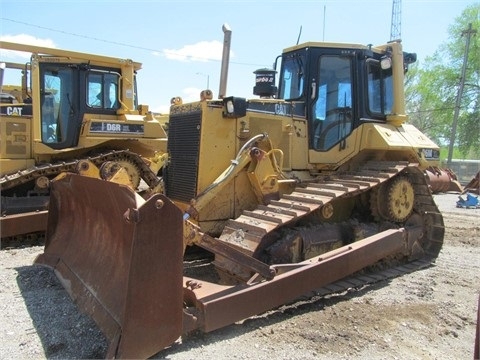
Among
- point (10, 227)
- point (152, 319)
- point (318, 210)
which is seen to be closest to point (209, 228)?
point (318, 210)

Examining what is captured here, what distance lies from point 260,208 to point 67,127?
18.5 ft

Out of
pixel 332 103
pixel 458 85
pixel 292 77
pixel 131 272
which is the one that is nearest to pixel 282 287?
pixel 131 272

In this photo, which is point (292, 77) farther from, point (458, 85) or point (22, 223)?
point (458, 85)

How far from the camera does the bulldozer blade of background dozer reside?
3148 mm

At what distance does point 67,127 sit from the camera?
9055mm

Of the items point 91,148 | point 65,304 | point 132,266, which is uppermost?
point 91,148

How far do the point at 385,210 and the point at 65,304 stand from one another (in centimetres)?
406

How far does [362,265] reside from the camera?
499 cm

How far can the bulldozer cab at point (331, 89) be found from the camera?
6031 mm

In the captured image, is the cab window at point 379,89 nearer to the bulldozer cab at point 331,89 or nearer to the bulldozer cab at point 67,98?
the bulldozer cab at point 331,89

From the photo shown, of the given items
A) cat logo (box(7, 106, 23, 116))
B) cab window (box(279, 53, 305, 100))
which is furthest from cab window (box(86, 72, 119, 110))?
cab window (box(279, 53, 305, 100))

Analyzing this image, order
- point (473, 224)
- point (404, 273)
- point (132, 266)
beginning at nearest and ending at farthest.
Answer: point (132, 266) < point (404, 273) < point (473, 224)

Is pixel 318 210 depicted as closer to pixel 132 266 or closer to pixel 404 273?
pixel 404 273

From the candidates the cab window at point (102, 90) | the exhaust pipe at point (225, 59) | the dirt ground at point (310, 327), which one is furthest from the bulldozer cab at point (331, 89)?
the cab window at point (102, 90)
